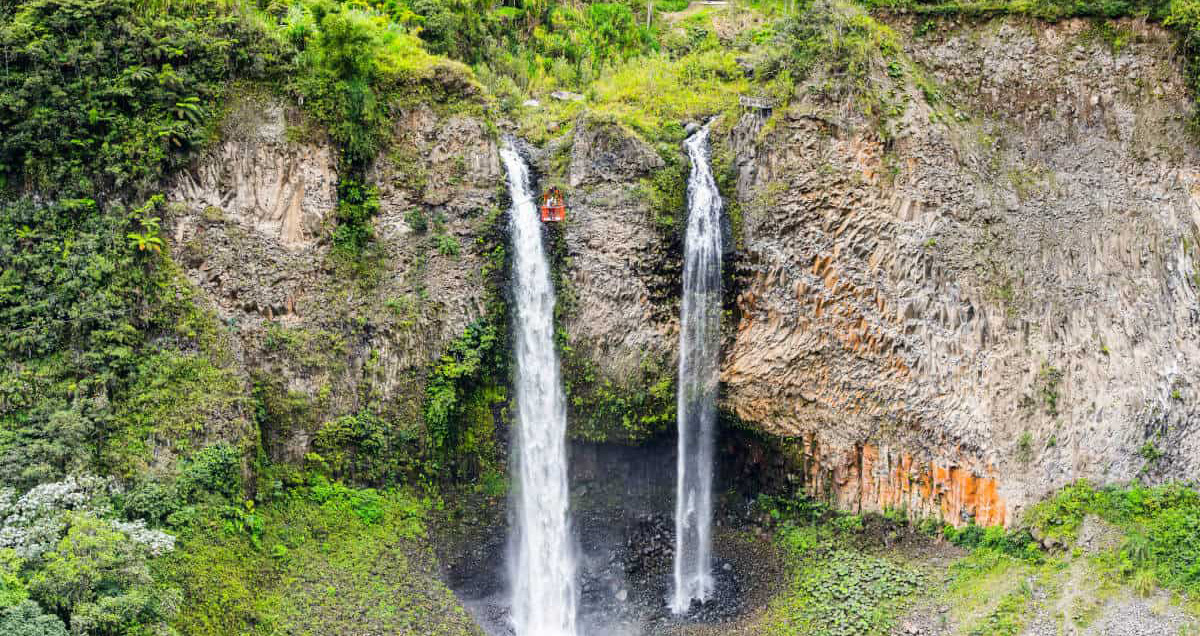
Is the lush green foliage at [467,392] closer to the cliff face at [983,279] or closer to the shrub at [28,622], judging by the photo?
the cliff face at [983,279]

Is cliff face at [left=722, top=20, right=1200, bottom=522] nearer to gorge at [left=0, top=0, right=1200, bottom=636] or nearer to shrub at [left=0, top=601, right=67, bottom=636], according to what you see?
gorge at [left=0, top=0, right=1200, bottom=636]

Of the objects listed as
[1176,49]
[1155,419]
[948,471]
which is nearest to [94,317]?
[948,471]

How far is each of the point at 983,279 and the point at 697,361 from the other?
6.91 m

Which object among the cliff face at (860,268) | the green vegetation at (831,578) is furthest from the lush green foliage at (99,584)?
the green vegetation at (831,578)

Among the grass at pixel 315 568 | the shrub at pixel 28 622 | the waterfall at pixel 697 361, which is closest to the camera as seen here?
the shrub at pixel 28 622

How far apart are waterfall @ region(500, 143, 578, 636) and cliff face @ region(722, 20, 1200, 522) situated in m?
4.52

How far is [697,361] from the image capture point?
22953 mm

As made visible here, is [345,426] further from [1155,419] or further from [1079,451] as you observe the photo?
[1155,419]

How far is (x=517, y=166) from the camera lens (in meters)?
22.9

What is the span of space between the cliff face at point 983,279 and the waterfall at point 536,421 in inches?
178

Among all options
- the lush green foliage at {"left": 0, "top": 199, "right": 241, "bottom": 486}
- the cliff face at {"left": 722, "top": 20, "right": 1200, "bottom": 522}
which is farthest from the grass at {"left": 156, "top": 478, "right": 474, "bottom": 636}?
the cliff face at {"left": 722, "top": 20, "right": 1200, "bottom": 522}

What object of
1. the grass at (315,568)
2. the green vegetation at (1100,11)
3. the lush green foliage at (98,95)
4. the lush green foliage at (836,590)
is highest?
the green vegetation at (1100,11)

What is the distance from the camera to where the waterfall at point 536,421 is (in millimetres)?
22031

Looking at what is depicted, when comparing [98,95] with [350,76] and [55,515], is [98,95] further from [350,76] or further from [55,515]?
[55,515]
